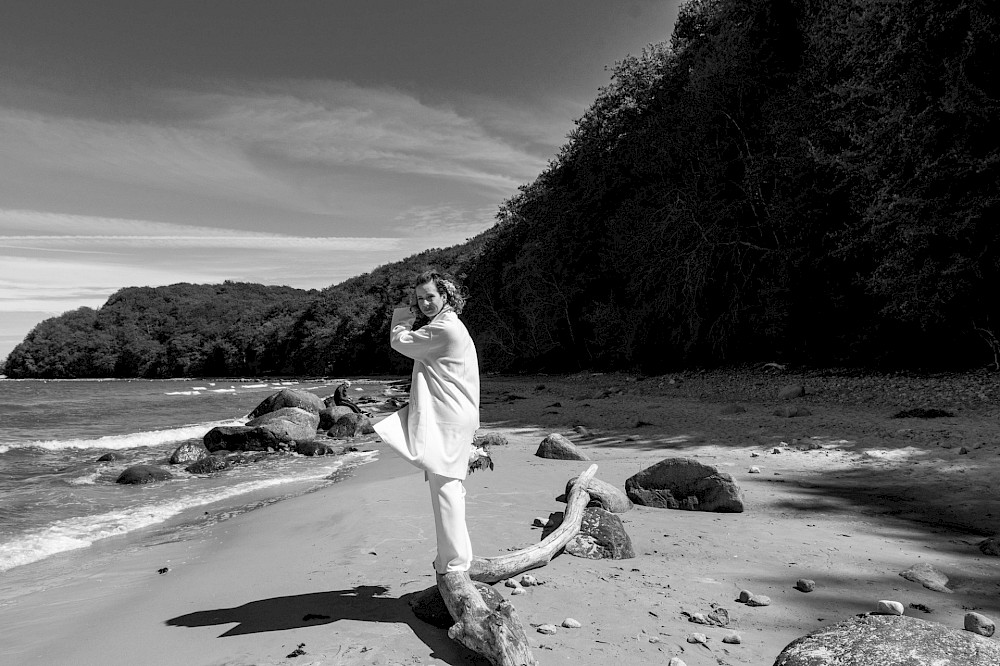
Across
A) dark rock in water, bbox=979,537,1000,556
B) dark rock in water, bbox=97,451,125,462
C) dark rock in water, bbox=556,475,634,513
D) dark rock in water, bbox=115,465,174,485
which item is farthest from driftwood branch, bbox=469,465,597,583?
dark rock in water, bbox=97,451,125,462

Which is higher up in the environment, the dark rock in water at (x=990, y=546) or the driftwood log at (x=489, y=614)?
the driftwood log at (x=489, y=614)

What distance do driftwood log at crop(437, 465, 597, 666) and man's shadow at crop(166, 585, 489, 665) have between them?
0.68 ft

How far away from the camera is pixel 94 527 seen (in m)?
6.57

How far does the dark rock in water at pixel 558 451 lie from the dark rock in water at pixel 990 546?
464 cm

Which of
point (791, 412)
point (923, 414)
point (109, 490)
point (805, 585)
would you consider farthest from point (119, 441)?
point (923, 414)

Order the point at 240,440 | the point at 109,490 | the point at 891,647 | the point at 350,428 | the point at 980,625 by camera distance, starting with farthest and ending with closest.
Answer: the point at 350,428
the point at 240,440
the point at 109,490
the point at 980,625
the point at 891,647

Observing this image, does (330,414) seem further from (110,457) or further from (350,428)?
(110,457)

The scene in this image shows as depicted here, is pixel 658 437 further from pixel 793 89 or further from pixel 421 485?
pixel 793 89

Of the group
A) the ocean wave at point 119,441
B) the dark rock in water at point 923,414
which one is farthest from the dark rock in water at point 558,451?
the ocean wave at point 119,441

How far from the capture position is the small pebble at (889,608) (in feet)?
10.1

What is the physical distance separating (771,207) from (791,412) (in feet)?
34.1

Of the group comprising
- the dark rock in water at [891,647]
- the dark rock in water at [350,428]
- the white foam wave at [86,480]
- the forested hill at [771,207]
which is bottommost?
the dark rock in water at [350,428]

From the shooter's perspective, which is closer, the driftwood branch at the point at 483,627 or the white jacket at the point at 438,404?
the driftwood branch at the point at 483,627

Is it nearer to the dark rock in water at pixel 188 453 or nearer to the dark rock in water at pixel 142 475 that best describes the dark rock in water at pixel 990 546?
the dark rock in water at pixel 142 475
